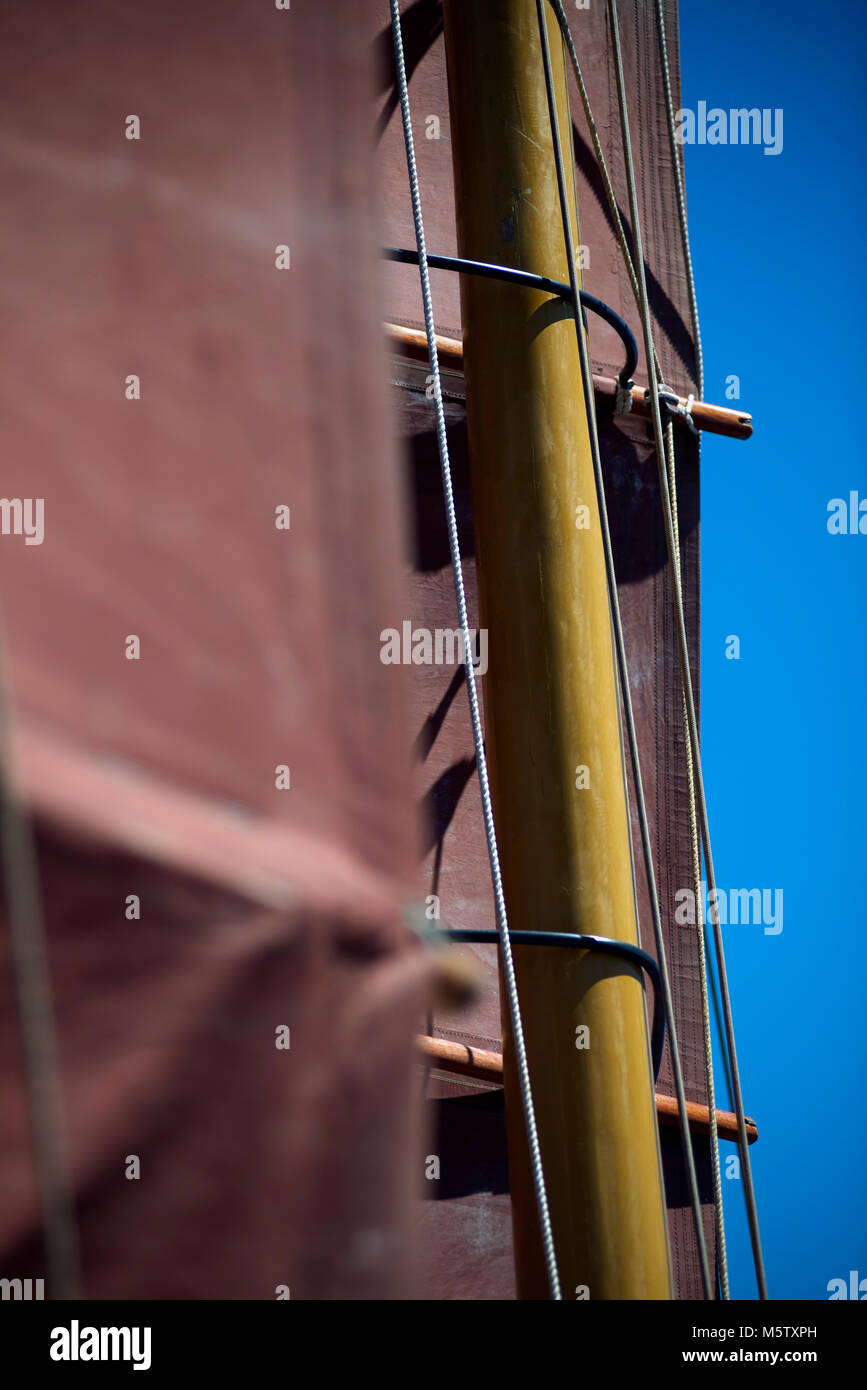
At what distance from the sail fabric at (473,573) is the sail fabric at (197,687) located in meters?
3.37

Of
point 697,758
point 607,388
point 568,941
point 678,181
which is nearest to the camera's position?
point 568,941

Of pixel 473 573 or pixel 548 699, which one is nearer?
pixel 548 699

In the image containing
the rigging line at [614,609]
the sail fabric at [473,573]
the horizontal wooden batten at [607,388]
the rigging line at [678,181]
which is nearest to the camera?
the rigging line at [614,609]

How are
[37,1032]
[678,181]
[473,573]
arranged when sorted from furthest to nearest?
[473,573] → [678,181] → [37,1032]

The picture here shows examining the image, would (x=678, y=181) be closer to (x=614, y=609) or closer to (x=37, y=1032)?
(x=614, y=609)

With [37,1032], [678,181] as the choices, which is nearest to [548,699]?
[37,1032]

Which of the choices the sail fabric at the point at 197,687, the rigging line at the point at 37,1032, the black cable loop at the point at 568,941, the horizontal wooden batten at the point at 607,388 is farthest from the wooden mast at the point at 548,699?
the horizontal wooden batten at the point at 607,388

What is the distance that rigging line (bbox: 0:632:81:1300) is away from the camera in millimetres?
554

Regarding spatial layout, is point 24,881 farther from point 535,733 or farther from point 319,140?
point 535,733

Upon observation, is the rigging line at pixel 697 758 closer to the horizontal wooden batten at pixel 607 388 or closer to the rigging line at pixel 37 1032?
the horizontal wooden batten at pixel 607 388

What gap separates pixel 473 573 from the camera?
455cm

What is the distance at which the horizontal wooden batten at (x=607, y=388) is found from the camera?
4.70 meters

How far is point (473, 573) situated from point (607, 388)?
1334 millimetres

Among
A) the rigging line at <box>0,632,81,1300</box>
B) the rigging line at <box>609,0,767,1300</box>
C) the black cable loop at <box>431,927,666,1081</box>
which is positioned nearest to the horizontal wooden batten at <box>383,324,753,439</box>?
the rigging line at <box>609,0,767,1300</box>
